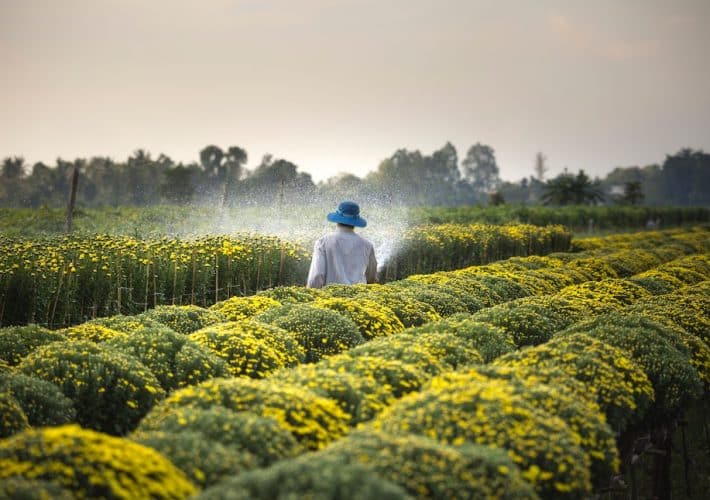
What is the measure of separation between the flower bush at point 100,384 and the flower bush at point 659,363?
4434 millimetres

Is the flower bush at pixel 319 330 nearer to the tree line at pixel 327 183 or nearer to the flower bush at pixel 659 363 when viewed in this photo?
the flower bush at pixel 659 363

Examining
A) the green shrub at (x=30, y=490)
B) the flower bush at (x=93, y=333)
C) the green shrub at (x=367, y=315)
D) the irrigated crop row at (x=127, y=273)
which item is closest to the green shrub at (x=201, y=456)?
the green shrub at (x=30, y=490)

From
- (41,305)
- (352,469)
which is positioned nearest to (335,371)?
(352,469)

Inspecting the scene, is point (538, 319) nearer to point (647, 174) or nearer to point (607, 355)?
point (607, 355)

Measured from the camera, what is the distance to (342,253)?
466 inches

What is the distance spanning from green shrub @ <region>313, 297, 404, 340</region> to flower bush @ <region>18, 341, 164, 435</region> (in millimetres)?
2901

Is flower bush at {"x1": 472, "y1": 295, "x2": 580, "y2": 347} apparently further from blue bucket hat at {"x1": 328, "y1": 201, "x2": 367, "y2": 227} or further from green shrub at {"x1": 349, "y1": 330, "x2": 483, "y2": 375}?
blue bucket hat at {"x1": 328, "y1": 201, "x2": 367, "y2": 227}

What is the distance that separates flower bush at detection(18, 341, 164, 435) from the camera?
6.52m

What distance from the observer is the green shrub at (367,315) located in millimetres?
9062

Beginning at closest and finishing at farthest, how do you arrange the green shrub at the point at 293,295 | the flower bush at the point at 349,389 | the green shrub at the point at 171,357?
the flower bush at the point at 349,389, the green shrub at the point at 171,357, the green shrub at the point at 293,295

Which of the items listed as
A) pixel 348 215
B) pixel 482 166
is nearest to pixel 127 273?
pixel 348 215

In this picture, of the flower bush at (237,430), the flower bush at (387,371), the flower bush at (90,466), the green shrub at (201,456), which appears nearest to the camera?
the flower bush at (90,466)

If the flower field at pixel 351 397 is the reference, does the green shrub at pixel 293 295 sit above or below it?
above

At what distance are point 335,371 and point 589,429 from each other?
202cm
